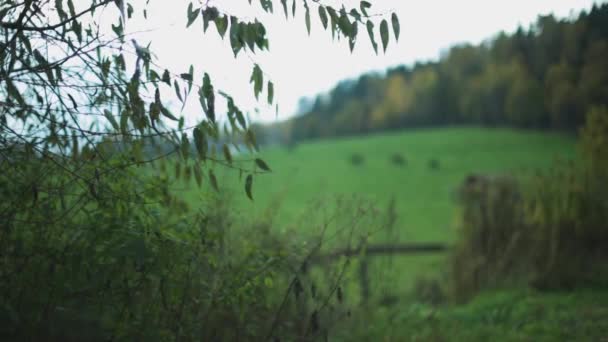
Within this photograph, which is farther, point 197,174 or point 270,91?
point 197,174

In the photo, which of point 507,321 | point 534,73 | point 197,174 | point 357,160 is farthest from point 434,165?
point 197,174

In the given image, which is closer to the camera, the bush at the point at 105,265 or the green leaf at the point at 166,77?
the green leaf at the point at 166,77

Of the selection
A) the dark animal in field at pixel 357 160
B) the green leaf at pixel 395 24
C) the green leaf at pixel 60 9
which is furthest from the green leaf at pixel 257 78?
the dark animal in field at pixel 357 160

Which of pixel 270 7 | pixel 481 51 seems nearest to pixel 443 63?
pixel 481 51

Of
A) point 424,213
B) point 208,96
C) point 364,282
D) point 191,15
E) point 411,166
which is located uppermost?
point 191,15

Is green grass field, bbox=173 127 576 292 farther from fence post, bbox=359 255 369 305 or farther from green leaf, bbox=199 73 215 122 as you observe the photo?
green leaf, bbox=199 73 215 122

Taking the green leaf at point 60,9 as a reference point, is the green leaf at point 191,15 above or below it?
below

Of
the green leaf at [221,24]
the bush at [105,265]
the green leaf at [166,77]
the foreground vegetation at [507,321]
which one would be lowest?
the foreground vegetation at [507,321]

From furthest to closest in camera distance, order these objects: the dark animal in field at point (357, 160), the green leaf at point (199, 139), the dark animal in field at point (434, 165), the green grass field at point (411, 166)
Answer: the dark animal in field at point (357, 160), the dark animal in field at point (434, 165), the green grass field at point (411, 166), the green leaf at point (199, 139)

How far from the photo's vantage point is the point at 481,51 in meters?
12.9

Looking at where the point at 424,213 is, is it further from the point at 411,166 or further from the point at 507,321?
the point at 507,321

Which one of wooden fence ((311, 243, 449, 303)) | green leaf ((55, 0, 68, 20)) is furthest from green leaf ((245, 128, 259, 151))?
wooden fence ((311, 243, 449, 303))

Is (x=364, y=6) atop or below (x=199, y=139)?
atop

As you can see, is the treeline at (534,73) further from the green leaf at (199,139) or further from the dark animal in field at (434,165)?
the dark animal in field at (434,165)
